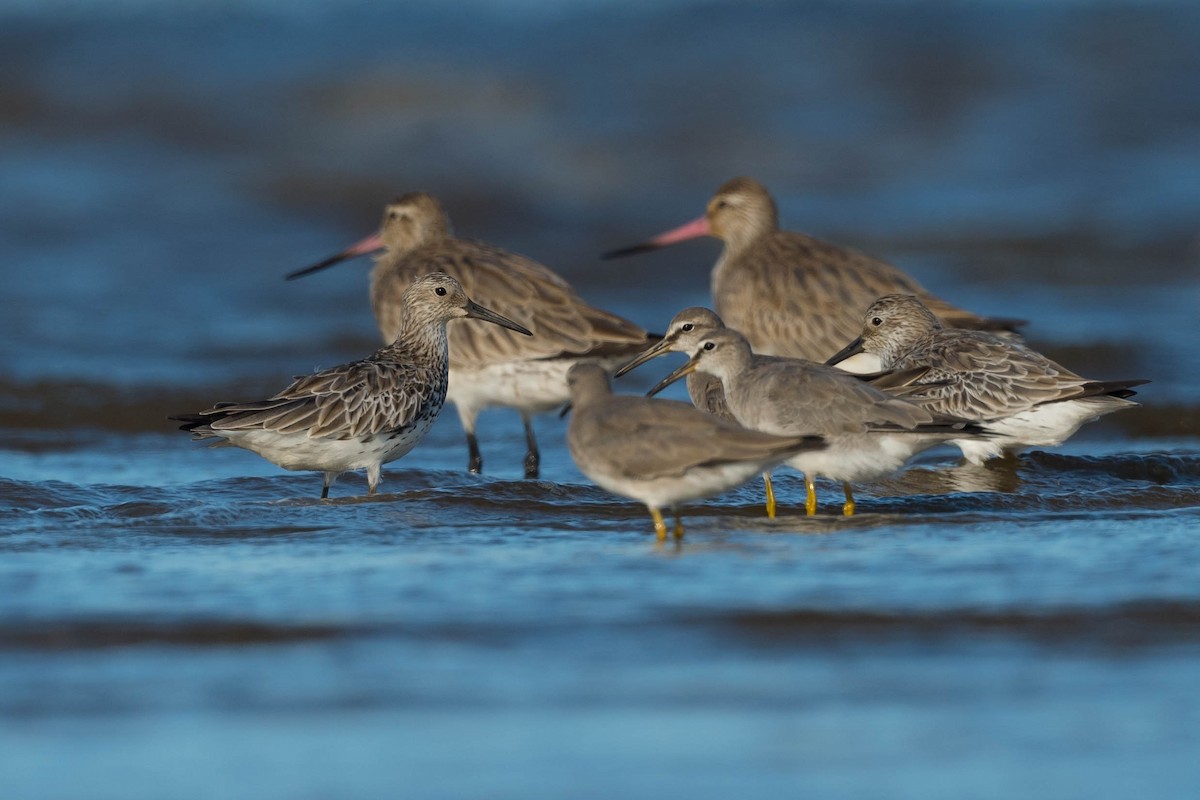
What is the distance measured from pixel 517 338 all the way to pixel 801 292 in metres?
2.03

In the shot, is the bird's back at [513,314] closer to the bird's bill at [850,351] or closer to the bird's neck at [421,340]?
the bird's neck at [421,340]

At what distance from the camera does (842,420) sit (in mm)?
7637

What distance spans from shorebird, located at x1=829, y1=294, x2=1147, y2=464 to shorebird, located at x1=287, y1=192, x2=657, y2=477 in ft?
7.02

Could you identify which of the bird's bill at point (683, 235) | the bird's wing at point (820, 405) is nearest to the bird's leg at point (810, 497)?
the bird's wing at point (820, 405)

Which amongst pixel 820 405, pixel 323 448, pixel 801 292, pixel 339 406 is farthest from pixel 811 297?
pixel 323 448

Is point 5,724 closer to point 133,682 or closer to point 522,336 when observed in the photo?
point 133,682

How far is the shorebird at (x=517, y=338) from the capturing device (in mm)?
10648

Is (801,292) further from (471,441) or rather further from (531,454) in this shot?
(471,441)

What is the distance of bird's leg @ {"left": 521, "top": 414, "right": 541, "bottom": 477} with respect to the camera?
1040 centimetres

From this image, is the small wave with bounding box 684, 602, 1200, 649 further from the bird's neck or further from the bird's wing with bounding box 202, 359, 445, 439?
the bird's neck

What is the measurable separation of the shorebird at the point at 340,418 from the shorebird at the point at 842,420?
73.3 inches

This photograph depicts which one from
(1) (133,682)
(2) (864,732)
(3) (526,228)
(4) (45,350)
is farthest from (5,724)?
(3) (526,228)

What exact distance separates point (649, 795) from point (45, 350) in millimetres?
10362

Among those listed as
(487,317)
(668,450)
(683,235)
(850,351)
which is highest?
(683,235)
